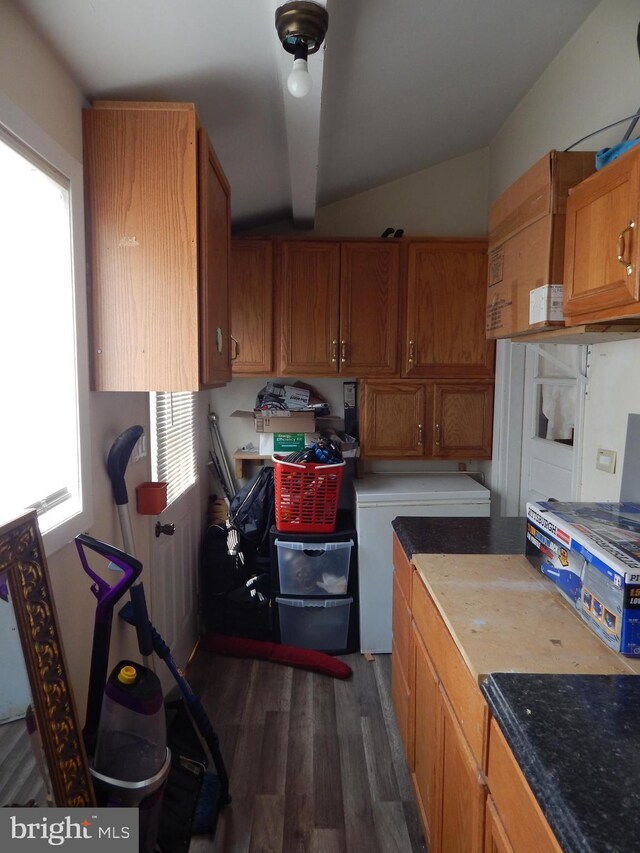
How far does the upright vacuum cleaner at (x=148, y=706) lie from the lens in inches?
47.3

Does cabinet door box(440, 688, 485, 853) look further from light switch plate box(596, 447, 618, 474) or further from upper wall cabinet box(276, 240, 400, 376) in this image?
upper wall cabinet box(276, 240, 400, 376)

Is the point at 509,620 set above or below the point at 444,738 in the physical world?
above

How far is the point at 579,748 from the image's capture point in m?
0.78

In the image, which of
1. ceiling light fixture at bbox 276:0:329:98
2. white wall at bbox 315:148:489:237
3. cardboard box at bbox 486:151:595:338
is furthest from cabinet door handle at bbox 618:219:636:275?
white wall at bbox 315:148:489:237

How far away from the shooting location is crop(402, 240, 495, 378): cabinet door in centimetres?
266

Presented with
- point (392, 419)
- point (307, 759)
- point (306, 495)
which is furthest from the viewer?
point (392, 419)

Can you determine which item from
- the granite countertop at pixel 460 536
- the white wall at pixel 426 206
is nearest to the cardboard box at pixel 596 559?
the granite countertop at pixel 460 536

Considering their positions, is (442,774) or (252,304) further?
(252,304)

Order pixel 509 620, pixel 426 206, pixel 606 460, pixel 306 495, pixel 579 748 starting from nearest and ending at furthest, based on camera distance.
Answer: pixel 579 748 → pixel 509 620 → pixel 606 460 → pixel 306 495 → pixel 426 206

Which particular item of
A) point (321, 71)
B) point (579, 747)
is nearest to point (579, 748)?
point (579, 747)

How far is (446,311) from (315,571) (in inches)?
61.6

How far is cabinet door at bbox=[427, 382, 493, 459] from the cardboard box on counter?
68 cm

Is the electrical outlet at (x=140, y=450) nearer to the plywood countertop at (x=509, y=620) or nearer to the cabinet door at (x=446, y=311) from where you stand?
the plywood countertop at (x=509, y=620)

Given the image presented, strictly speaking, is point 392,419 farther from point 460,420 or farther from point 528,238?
point 528,238
